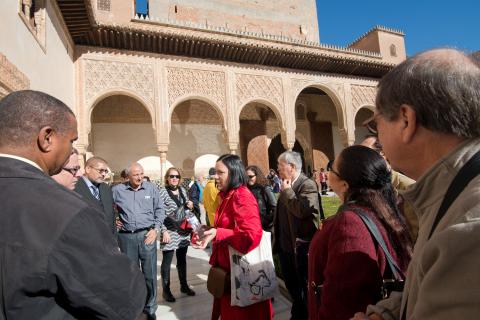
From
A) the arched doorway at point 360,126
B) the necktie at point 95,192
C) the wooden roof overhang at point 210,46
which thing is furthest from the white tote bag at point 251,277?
the arched doorway at point 360,126

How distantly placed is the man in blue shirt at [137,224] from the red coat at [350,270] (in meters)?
2.44

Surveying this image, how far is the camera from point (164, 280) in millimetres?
3650

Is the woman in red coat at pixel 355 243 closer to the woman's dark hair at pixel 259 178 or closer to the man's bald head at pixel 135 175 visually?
the woman's dark hair at pixel 259 178

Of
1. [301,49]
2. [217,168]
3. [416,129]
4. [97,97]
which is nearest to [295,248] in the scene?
[217,168]

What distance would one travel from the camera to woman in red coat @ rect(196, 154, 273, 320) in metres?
2.08

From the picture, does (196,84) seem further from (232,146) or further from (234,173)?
(234,173)

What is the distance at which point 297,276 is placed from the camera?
288 cm

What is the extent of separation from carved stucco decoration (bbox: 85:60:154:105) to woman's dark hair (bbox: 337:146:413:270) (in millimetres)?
9748

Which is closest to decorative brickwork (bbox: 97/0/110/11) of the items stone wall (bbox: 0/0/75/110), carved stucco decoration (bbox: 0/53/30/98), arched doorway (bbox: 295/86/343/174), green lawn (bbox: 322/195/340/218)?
stone wall (bbox: 0/0/75/110)

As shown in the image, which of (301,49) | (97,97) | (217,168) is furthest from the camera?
(301,49)

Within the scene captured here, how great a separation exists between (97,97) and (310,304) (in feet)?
32.3

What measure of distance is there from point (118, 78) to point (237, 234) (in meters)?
9.45

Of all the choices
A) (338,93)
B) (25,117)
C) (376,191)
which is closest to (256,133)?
(338,93)

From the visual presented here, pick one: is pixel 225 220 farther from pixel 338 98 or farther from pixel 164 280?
pixel 338 98
